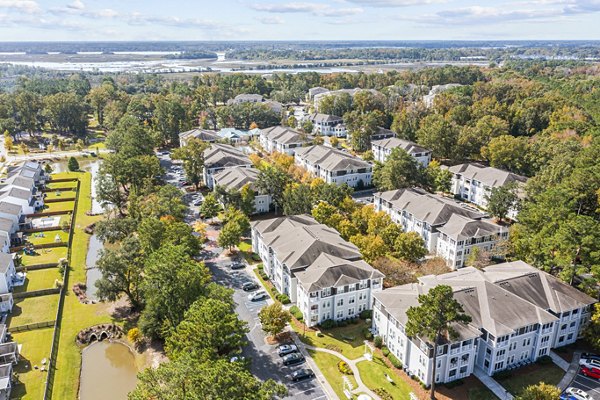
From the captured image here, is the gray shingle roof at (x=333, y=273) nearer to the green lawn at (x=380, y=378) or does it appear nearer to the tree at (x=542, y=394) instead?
the green lawn at (x=380, y=378)

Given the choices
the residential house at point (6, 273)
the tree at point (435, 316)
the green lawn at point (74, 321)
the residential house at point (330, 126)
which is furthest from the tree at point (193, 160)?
the tree at point (435, 316)

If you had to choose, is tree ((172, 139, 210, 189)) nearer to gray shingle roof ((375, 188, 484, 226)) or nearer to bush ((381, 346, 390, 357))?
gray shingle roof ((375, 188, 484, 226))

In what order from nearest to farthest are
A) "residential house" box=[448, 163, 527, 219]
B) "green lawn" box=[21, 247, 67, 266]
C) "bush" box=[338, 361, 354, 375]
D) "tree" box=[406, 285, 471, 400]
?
"tree" box=[406, 285, 471, 400]
"bush" box=[338, 361, 354, 375]
"green lawn" box=[21, 247, 67, 266]
"residential house" box=[448, 163, 527, 219]

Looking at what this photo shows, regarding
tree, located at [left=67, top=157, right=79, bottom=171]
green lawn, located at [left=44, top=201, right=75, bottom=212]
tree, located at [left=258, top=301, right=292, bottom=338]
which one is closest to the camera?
tree, located at [left=258, top=301, right=292, bottom=338]

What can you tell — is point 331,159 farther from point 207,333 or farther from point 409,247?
point 207,333

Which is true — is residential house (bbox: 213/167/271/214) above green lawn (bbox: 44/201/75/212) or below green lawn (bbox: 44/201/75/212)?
above

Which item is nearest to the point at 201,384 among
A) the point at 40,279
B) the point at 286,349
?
the point at 286,349

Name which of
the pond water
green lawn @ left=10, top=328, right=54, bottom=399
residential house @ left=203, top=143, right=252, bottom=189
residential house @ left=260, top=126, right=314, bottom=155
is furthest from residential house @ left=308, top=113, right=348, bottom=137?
green lawn @ left=10, top=328, right=54, bottom=399

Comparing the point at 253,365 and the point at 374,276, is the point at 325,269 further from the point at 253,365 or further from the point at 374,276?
the point at 253,365
